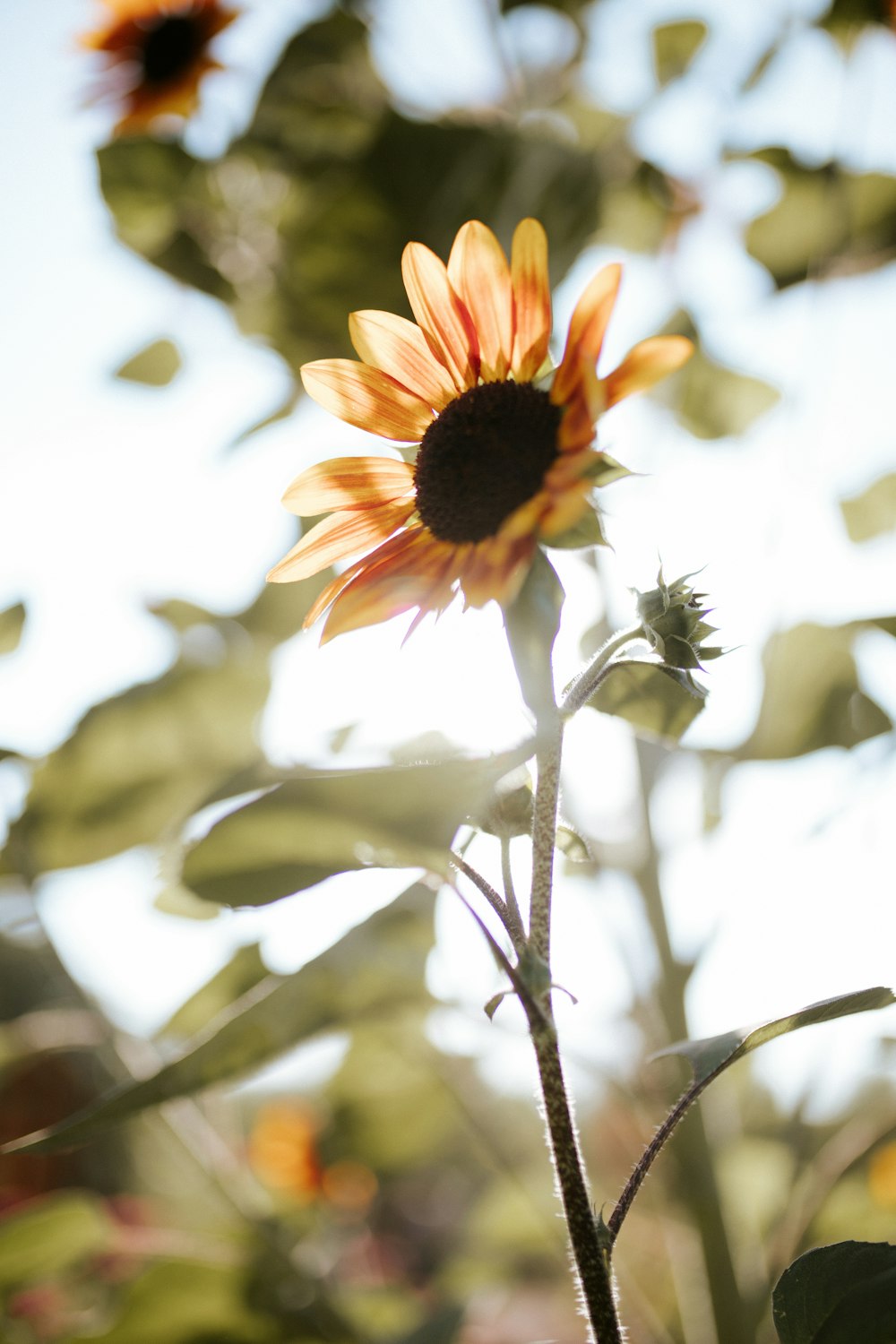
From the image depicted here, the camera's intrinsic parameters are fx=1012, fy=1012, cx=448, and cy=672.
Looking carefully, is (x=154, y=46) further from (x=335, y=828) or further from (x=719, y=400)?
(x=335, y=828)

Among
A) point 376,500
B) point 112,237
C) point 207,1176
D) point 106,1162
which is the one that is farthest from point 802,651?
point 106,1162

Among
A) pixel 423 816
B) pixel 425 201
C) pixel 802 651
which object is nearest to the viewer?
pixel 423 816

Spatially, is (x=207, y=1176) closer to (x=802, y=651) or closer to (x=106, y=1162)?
(x=802, y=651)

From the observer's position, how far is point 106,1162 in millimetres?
2512

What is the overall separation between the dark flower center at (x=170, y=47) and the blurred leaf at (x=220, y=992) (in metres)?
0.84

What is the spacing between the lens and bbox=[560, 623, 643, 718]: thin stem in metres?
0.25

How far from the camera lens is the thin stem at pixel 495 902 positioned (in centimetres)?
24

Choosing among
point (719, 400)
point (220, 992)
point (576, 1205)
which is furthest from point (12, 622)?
point (719, 400)

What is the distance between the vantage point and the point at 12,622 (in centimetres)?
54

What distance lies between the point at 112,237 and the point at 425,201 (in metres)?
0.28

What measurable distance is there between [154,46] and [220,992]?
924mm

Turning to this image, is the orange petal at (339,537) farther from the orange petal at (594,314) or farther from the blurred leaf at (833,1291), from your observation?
the blurred leaf at (833,1291)

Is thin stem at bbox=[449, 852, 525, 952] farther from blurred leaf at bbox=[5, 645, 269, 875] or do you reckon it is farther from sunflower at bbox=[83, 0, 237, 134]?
sunflower at bbox=[83, 0, 237, 134]

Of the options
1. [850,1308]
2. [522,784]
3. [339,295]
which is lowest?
[850,1308]
